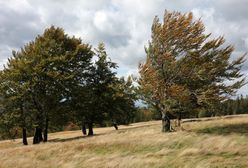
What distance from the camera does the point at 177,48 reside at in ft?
102

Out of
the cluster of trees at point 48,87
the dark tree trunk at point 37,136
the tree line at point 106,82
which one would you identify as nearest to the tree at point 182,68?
the tree line at point 106,82

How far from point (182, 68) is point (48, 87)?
1710cm

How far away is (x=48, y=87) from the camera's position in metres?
41.4

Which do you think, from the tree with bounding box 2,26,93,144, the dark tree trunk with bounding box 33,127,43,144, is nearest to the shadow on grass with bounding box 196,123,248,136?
the tree with bounding box 2,26,93,144

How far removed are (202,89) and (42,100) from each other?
750 inches

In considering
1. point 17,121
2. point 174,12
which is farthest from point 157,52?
point 17,121

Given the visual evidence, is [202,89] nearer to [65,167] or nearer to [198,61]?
[198,61]

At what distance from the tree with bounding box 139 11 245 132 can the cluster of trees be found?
8350 mm

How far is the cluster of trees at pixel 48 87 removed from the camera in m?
41.0

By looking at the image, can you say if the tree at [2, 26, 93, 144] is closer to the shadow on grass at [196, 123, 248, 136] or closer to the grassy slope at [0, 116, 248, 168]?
the grassy slope at [0, 116, 248, 168]

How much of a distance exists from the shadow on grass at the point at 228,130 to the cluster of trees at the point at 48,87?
12141 millimetres

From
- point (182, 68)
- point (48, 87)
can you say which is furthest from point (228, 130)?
point (48, 87)

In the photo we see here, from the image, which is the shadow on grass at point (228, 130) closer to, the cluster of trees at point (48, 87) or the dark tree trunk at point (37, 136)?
the cluster of trees at point (48, 87)

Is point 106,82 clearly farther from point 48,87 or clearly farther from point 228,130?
point 228,130
